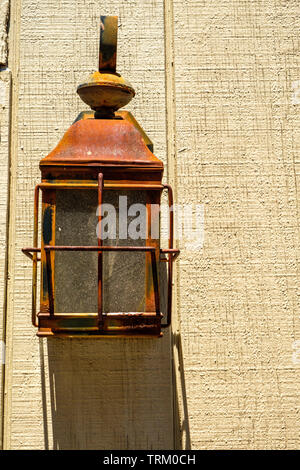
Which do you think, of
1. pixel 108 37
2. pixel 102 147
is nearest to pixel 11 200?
pixel 102 147

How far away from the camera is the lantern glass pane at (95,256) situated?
3.57 feet

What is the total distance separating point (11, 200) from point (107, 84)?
17.9 inches

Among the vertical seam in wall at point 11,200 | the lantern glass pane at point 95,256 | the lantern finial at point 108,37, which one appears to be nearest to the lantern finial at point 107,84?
the lantern finial at point 108,37

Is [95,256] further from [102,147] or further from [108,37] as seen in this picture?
[108,37]

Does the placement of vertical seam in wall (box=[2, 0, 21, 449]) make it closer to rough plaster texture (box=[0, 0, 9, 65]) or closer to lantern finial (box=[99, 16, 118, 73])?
rough plaster texture (box=[0, 0, 9, 65])

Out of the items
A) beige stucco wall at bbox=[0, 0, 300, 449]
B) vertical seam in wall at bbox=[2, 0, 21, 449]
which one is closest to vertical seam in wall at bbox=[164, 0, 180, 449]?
beige stucco wall at bbox=[0, 0, 300, 449]

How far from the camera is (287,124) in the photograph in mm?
1440

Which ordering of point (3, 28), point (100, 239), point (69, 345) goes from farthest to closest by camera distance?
1. point (3, 28)
2. point (69, 345)
3. point (100, 239)

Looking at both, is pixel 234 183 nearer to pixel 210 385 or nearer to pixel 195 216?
pixel 195 216

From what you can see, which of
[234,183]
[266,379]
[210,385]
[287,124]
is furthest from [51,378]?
[287,124]

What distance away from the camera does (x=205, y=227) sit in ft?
4.58

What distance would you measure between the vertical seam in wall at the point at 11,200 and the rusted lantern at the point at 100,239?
0.97 feet

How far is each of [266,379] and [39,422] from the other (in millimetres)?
604

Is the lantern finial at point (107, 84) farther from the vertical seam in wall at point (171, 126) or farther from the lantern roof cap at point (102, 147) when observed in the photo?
the vertical seam in wall at point (171, 126)
